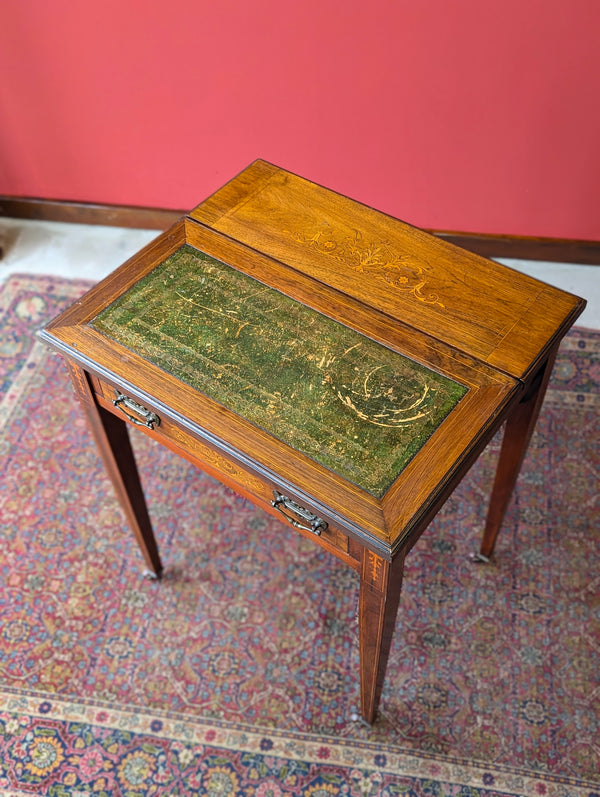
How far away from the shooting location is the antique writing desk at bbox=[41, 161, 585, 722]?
1735 millimetres

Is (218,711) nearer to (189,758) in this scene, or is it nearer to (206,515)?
(189,758)

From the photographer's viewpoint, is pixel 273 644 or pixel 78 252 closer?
pixel 273 644

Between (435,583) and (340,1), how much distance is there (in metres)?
2.08

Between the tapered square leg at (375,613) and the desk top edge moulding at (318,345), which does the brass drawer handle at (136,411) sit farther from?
the tapered square leg at (375,613)

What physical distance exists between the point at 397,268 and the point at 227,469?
70cm

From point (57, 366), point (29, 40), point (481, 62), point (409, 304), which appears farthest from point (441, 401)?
point (29, 40)

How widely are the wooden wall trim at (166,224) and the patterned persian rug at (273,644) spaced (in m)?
0.75

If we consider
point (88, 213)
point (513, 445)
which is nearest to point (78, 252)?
point (88, 213)

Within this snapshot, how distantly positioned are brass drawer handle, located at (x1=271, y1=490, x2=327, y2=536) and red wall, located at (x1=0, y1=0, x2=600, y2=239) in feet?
6.43

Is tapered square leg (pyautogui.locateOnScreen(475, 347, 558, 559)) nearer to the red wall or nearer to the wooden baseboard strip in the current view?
the red wall

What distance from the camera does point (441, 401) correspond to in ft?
6.00

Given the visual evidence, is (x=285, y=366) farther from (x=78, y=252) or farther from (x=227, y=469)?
(x=78, y=252)

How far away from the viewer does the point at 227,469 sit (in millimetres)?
1887

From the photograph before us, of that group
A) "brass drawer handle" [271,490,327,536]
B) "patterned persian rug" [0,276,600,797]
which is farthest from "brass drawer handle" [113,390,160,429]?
"patterned persian rug" [0,276,600,797]
